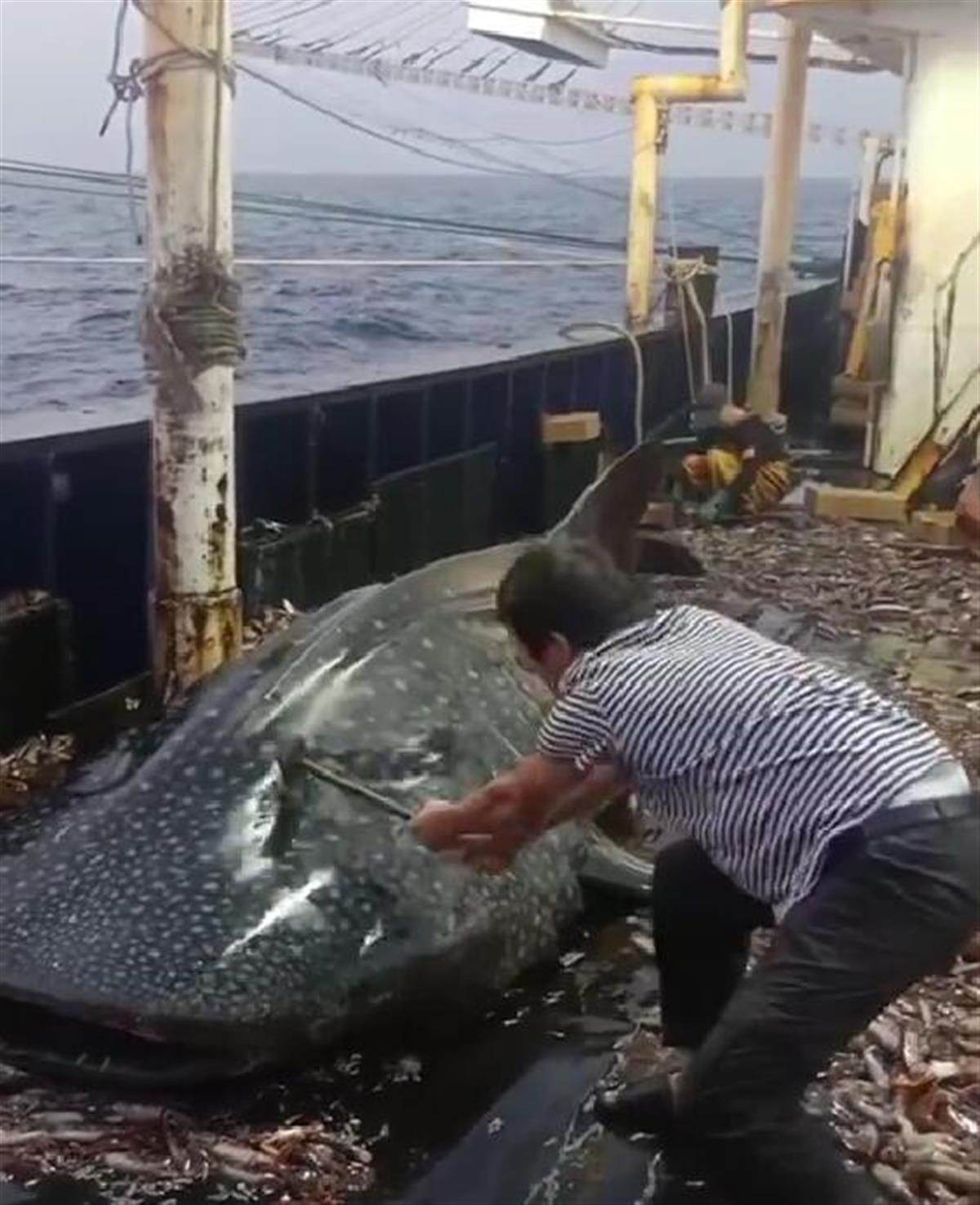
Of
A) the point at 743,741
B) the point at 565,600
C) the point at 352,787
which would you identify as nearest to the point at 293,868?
the point at 352,787

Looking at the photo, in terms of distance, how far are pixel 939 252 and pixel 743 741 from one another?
12530 mm

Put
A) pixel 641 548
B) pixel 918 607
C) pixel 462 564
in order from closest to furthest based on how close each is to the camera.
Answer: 1. pixel 462 564
2. pixel 641 548
3. pixel 918 607

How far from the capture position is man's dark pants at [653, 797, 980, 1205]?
3773mm

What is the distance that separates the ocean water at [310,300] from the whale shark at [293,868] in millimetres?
2417

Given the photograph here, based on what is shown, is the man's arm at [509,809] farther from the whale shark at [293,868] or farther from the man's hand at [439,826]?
the whale shark at [293,868]

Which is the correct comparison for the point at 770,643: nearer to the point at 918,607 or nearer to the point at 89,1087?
→ the point at 89,1087

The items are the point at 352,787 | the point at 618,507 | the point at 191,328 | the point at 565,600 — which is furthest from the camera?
the point at 191,328

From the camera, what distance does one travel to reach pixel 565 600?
160 inches

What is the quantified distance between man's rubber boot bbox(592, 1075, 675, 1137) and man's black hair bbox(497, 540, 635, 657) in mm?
1217

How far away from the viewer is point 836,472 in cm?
1711

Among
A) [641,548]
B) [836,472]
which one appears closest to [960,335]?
[836,472]

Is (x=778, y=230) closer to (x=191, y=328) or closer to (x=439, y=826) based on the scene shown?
(x=191, y=328)

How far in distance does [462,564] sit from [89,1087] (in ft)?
10.8

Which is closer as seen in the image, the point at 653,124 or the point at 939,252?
the point at 939,252
